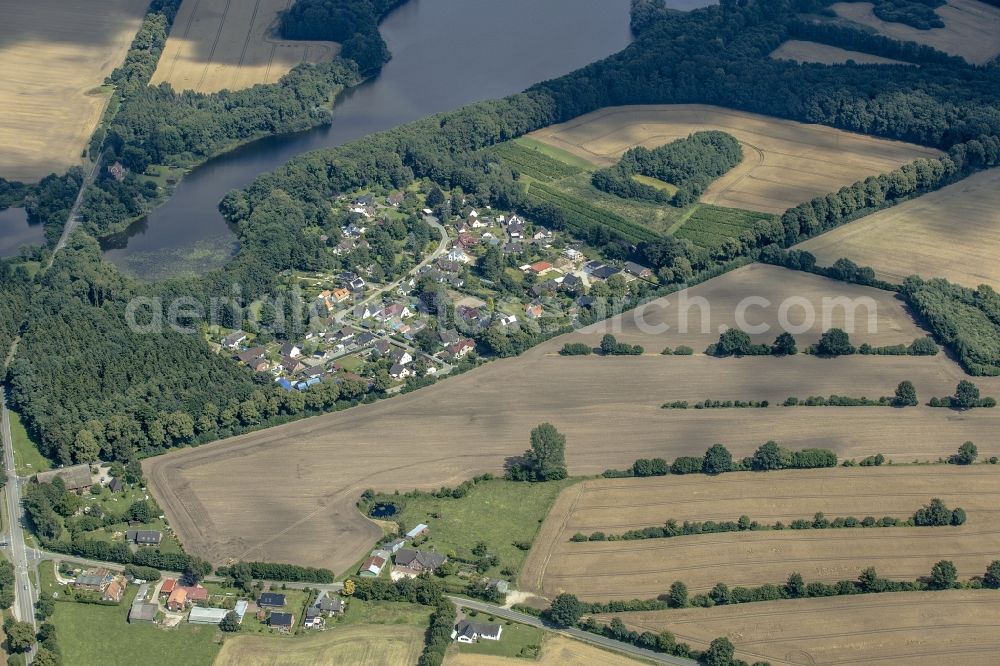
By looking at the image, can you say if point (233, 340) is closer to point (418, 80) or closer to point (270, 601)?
point (270, 601)

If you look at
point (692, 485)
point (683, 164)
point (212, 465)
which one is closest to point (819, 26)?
point (683, 164)

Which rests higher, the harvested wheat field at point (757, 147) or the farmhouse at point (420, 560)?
the harvested wheat field at point (757, 147)

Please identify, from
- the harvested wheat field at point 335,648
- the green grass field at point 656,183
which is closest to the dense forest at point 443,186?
the green grass field at point 656,183

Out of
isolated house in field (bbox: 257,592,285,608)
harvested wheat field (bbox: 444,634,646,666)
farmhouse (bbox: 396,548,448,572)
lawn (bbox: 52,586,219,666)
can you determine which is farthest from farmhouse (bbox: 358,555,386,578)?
lawn (bbox: 52,586,219,666)

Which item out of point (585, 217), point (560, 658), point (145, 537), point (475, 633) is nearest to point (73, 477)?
point (145, 537)

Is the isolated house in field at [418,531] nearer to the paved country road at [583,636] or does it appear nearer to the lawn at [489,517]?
the lawn at [489,517]

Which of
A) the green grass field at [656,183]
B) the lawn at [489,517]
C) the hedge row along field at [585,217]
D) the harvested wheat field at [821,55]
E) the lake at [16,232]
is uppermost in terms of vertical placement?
the harvested wheat field at [821,55]

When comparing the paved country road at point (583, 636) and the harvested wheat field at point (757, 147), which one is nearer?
the paved country road at point (583, 636)

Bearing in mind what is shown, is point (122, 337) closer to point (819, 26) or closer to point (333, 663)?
point (333, 663)
